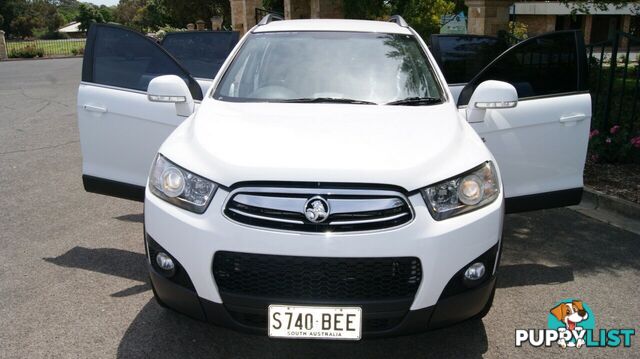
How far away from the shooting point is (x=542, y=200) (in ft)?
14.2

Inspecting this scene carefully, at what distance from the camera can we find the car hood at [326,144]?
2.83 meters

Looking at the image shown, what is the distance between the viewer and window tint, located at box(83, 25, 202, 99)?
456 centimetres

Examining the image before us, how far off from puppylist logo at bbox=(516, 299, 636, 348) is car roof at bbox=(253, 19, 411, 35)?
7.56ft

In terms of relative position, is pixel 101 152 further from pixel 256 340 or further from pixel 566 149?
pixel 566 149

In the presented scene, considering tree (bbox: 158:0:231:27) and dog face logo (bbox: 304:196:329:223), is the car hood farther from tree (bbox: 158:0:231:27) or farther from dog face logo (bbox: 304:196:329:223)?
tree (bbox: 158:0:231:27)

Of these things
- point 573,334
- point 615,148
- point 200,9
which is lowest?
point 573,334

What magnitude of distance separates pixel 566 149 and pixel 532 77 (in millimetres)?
848

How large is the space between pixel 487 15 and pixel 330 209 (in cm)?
1200

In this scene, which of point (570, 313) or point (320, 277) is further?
point (570, 313)

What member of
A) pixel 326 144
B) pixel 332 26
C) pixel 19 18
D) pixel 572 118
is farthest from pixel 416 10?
pixel 19 18

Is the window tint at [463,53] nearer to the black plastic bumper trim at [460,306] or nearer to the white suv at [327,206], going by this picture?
the white suv at [327,206]

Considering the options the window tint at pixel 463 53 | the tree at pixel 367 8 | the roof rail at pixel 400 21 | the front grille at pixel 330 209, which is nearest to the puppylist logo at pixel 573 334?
the front grille at pixel 330 209

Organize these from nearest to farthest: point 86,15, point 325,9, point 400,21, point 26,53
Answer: point 400,21 → point 325,9 → point 26,53 → point 86,15

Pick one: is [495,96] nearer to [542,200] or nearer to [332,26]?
[542,200]
